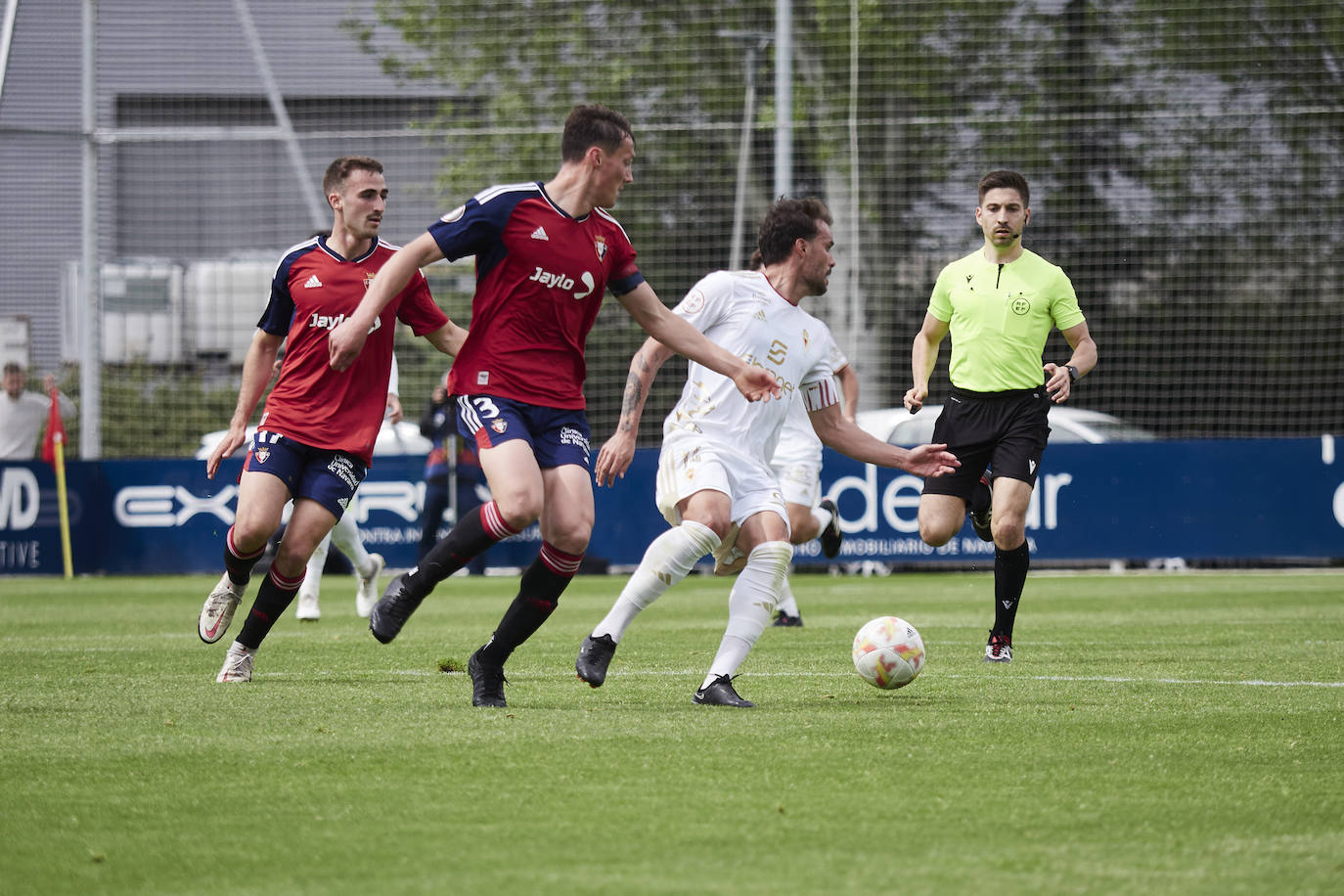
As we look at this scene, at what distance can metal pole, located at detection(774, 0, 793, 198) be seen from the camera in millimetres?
20250

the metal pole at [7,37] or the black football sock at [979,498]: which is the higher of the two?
the metal pole at [7,37]

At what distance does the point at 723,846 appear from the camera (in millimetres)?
3924

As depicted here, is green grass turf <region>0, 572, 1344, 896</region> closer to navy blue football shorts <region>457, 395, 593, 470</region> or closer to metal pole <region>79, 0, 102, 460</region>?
navy blue football shorts <region>457, 395, 593, 470</region>

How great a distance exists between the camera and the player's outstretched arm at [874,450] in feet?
20.8

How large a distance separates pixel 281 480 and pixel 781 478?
4503 mm

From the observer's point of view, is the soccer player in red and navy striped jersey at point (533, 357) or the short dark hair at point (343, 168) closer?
the soccer player in red and navy striped jersey at point (533, 357)

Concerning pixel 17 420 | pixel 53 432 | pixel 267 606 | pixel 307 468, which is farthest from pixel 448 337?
→ pixel 17 420

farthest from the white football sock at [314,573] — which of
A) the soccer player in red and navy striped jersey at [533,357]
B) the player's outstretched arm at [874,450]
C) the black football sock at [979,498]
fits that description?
→ the player's outstretched arm at [874,450]

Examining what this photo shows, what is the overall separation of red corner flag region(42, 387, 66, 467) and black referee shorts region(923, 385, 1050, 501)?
12.0m

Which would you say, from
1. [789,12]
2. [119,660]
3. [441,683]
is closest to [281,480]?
[441,683]

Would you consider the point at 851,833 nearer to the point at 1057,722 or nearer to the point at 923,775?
the point at 923,775

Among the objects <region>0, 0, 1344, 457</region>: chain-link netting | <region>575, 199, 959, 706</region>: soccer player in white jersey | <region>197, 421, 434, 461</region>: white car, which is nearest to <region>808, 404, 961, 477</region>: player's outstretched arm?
<region>575, 199, 959, 706</region>: soccer player in white jersey

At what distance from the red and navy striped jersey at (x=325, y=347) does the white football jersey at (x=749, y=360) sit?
1.22 m

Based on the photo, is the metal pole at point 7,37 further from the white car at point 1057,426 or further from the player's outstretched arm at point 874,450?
the player's outstretched arm at point 874,450
